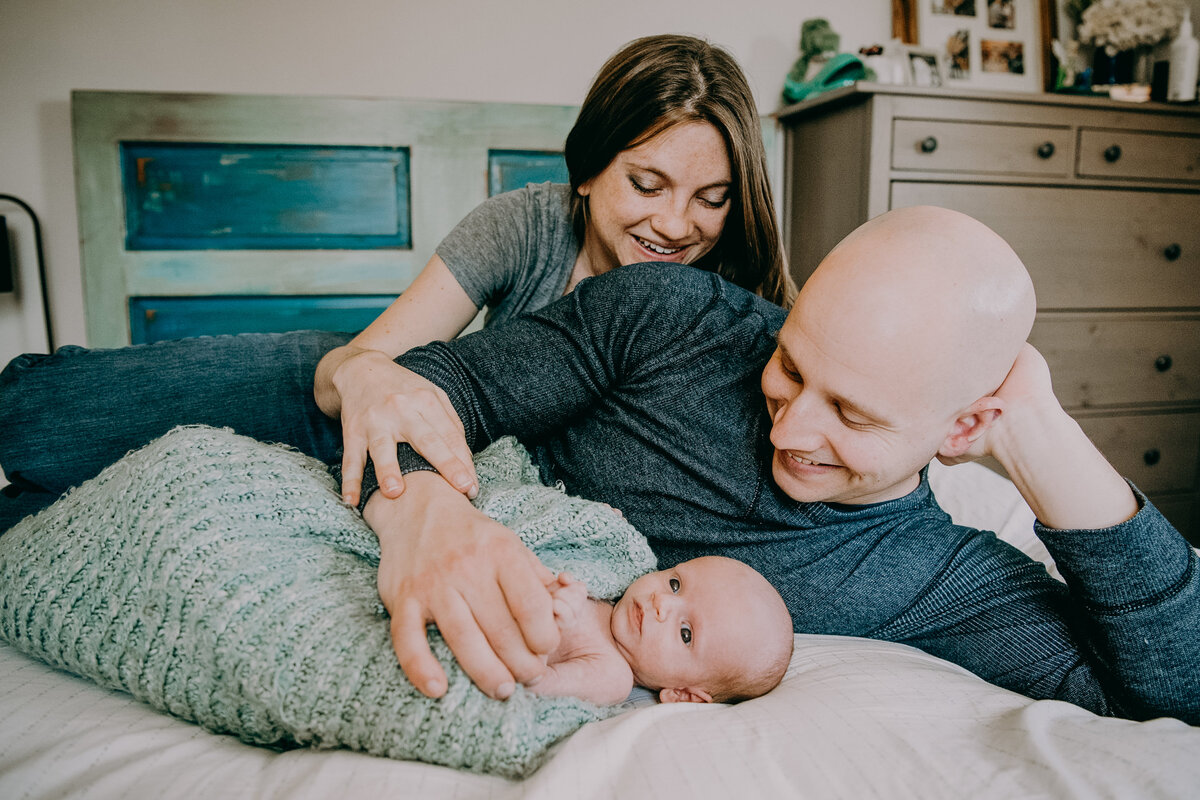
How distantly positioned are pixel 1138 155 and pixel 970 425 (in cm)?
221

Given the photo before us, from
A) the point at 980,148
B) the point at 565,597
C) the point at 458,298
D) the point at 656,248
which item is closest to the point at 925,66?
the point at 980,148

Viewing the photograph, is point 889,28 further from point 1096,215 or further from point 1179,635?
point 1179,635

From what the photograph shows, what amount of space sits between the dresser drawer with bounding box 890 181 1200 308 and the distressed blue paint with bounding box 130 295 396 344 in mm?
1706

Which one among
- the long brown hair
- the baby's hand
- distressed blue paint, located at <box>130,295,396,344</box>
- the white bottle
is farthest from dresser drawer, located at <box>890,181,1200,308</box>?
the baby's hand

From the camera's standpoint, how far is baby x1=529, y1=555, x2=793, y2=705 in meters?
0.80

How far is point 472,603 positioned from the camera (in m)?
0.66

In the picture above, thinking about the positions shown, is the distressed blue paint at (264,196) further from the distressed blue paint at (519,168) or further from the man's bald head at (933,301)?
the man's bald head at (933,301)

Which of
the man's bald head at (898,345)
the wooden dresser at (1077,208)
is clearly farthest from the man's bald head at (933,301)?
the wooden dresser at (1077,208)

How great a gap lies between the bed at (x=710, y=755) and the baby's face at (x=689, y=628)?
0.33 ft

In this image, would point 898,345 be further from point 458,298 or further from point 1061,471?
point 458,298

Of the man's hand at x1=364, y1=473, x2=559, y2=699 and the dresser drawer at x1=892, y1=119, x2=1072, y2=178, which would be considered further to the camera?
the dresser drawer at x1=892, y1=119, x2=1072, y2=178

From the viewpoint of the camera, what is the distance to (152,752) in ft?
2.04

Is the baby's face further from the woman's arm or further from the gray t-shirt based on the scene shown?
the gray t-shirt

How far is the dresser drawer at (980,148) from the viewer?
223 cm
